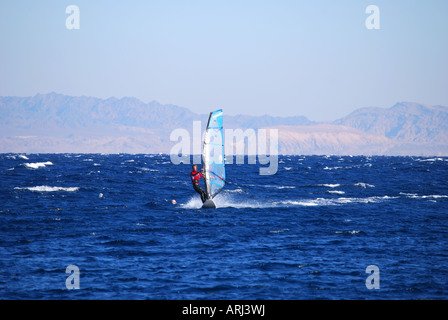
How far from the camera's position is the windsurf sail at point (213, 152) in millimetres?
31677

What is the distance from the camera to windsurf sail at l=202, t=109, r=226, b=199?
104ft

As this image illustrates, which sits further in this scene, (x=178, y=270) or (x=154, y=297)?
(x=178, y=270)

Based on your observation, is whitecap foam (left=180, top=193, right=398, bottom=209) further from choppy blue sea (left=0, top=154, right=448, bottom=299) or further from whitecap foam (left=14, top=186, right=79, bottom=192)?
whitecap foam (left=14, top=186, right=79, bottom=192)

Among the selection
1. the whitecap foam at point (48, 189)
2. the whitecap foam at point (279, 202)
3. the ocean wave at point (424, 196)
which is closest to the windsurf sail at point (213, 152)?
the whitecap foam at point (279, 202)

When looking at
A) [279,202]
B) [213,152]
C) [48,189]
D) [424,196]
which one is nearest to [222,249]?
[213,152]

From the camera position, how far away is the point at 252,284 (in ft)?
58.7

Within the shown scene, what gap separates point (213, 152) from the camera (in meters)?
32.7

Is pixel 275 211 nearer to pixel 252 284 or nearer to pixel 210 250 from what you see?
pixel 210 250

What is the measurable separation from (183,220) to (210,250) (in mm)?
8975
